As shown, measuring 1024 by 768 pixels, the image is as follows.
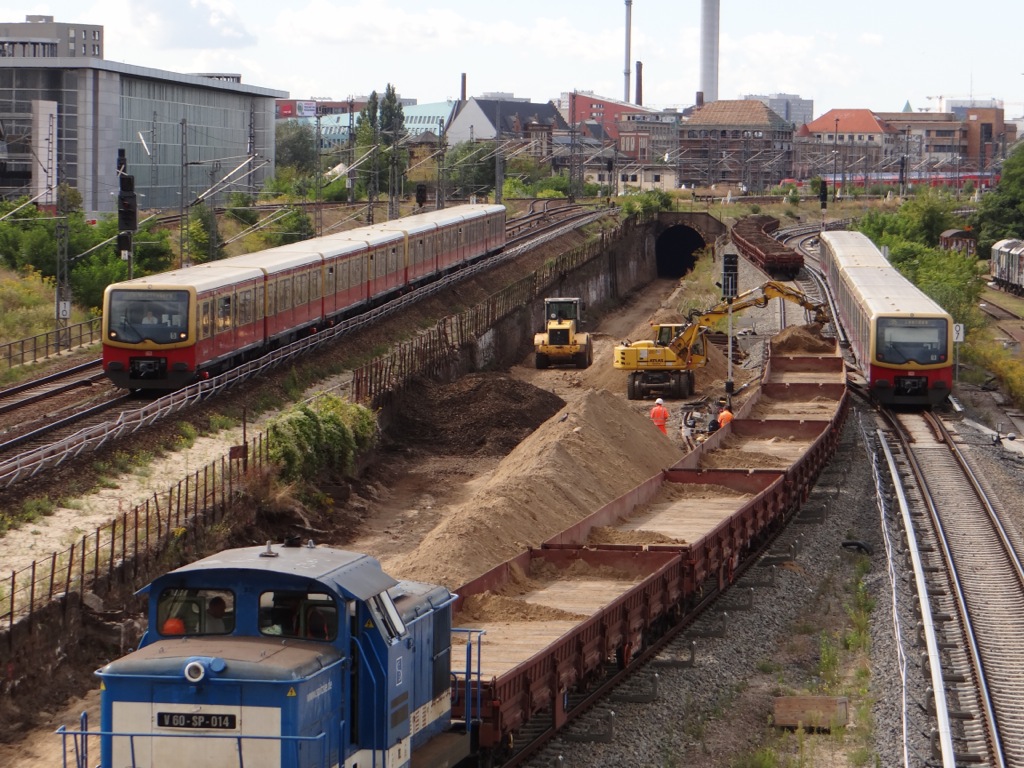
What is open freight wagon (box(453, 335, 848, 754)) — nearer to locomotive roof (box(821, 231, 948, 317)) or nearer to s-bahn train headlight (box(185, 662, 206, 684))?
s-bahn train headlight (box(185, 662, 206, 684))

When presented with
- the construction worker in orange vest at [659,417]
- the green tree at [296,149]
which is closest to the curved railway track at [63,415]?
the construction worker in orange vest at [659,417]

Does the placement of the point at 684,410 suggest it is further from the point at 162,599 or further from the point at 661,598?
the point at 162,599

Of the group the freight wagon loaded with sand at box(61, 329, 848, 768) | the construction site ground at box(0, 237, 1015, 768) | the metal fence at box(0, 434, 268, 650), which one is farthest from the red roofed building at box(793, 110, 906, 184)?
the freight wagon loaded with sand at box(61, 329, 848, 768)

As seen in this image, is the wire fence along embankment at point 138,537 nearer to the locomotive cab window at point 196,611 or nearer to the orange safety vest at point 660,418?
the orange safety vest at point 660,418

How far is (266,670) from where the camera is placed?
10.1 meters

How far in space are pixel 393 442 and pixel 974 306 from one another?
3323cm

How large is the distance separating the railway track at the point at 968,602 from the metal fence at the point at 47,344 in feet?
73.6

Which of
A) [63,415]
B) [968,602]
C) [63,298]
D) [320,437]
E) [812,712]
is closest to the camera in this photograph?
[812,712]

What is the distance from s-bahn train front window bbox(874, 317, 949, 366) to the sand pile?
6.52 metres

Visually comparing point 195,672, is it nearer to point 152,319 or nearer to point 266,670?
point 266,670

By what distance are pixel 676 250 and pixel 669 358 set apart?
5821 centimetres

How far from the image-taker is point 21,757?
16531mm

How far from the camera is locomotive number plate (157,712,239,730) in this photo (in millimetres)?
10219

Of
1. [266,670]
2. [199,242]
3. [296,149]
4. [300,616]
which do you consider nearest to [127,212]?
[199,242]
